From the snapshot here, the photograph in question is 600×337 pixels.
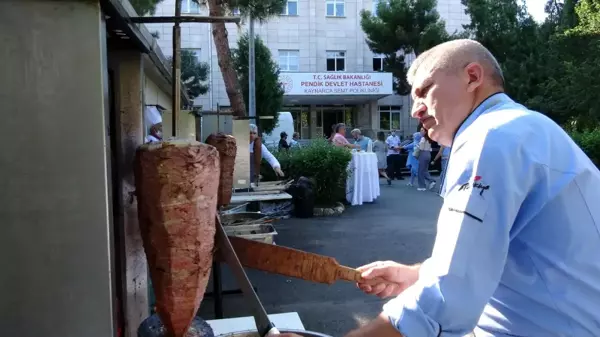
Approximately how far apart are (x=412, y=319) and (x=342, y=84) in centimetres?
3114

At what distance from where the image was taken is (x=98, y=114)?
1.36m

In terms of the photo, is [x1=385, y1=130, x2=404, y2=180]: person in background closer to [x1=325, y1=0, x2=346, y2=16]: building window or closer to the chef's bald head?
the chef's bald head

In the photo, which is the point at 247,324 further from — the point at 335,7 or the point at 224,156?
the point at 335,7

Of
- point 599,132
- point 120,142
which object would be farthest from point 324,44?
point 120,142

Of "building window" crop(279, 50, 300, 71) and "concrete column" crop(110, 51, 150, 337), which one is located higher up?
"building window" crop(279, 50, 300, 71)

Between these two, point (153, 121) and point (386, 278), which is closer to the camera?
point (386, 278)

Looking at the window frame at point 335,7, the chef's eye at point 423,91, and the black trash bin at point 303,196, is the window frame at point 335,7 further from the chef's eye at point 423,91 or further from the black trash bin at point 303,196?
the chef's eye at point 423,91

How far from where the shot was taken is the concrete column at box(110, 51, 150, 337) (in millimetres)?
1909

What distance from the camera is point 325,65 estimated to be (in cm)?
3497

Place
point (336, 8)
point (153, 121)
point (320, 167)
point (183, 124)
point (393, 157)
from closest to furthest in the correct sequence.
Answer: point (183, 124) < point (153, 121) < point (320, 167) < point (393, 157) < point (336, 8)

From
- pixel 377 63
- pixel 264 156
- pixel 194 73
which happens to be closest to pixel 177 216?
pixel 264 156

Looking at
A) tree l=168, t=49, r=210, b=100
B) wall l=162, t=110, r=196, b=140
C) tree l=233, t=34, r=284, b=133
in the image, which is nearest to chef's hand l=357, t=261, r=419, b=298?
wall l=162, t=110, r=196, b=140

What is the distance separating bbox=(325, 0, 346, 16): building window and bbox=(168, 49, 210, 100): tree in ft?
30.5

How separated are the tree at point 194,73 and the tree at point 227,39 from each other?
13.6m
